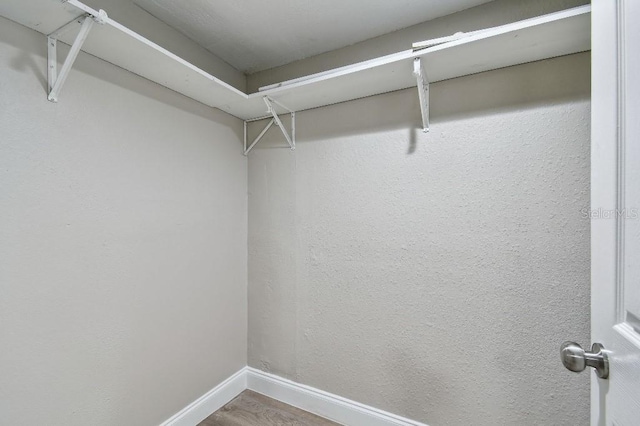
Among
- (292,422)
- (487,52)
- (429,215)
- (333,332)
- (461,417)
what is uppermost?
(487,52)

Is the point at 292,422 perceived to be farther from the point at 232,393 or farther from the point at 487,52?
the point at 487,52

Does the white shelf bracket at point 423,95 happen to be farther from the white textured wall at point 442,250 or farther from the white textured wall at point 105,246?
the white textured wall at point 105,246

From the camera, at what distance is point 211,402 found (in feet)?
5.70

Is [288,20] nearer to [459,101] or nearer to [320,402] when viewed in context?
[459,101]

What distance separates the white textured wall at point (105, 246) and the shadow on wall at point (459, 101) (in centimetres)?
77

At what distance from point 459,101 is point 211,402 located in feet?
7.58

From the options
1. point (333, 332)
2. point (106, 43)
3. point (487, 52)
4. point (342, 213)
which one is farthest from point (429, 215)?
point (106, 43)

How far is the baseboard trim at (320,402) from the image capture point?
5.17 feet

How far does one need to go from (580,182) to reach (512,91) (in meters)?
0.52

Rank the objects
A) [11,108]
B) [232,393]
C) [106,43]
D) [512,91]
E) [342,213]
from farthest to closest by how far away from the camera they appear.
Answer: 1. [232,393]
2. [342,213]
3. [512,91]
4. [106,43]
5. [11,108]

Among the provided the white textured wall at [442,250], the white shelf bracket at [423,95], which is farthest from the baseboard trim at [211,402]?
the white shelf bracket at [423,95]

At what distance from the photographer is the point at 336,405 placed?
1692 millimetres

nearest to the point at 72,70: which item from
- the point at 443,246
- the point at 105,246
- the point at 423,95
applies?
the point at 105,246

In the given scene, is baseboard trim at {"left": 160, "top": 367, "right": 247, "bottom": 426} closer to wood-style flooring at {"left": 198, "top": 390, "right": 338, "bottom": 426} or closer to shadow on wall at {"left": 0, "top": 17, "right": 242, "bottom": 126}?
wood-style flooring at {"left": 198, "top": 390, "right": 338, "bottom": 426}
